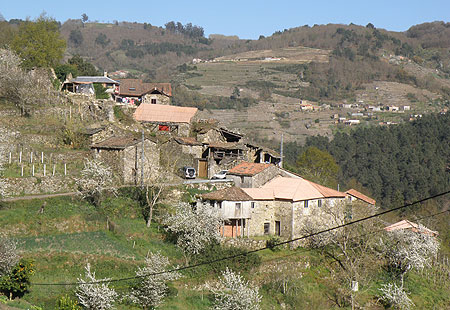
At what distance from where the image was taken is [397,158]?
321 feet

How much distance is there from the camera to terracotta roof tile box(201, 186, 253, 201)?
3759cm

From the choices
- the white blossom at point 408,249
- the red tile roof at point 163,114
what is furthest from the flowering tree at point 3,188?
the white blossom at point 408,249

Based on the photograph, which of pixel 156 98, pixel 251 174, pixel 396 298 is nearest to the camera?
pixel 396 298

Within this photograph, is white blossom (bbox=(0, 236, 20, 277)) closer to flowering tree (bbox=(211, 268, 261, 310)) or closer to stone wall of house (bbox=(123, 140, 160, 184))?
flowering tree (bbox=(211, 268, 261, 310))

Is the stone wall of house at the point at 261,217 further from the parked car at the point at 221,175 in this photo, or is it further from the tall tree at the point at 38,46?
the tall tree at the point at 38,46

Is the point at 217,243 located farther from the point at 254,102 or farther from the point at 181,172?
the point at 254,102

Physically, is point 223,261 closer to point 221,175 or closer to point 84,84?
point 221,175

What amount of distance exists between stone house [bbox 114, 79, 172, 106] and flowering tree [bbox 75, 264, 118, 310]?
111 feet

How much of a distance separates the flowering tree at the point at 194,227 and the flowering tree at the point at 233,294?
2.44 metres

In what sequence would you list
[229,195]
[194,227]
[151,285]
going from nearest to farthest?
1. [151,285]
2. [194,227]
3. [229,195]

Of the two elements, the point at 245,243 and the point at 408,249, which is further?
the point at 408,249

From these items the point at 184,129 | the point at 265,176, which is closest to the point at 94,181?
the point at 265,176

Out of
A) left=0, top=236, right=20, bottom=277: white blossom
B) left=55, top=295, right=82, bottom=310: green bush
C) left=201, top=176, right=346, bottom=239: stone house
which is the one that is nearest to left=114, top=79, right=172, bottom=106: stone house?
left=201, top=176, right=346, bottom=239: stone house

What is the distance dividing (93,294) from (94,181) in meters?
11.1
